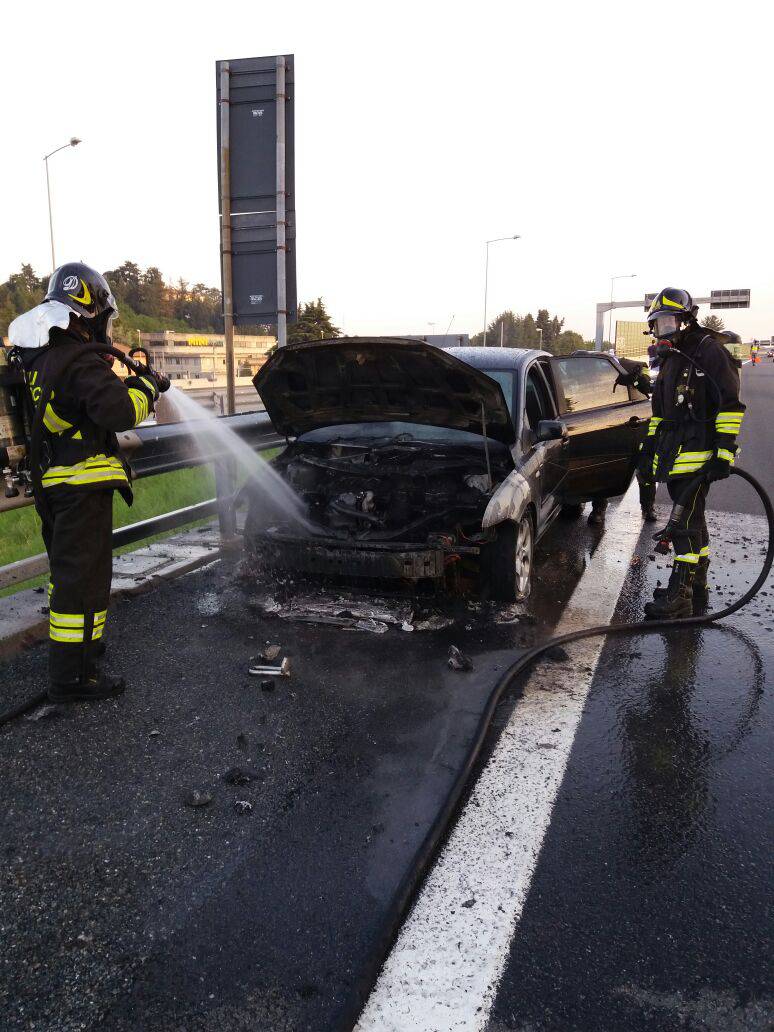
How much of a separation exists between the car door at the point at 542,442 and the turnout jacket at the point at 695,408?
3.07 ft

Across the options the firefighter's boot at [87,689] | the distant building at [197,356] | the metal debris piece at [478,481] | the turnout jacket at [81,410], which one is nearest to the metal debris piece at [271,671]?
the firefighter's boot at [87,689]

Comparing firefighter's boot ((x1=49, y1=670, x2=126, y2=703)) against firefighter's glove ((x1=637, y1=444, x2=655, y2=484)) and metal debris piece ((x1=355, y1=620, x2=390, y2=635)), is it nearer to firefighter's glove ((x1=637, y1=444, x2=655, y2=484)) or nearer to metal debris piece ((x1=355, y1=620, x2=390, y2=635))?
metal debris piece ((x1=355, y1=620, x2=390, y2=635))

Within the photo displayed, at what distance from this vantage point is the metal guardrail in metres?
4.51

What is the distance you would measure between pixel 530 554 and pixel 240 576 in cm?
219

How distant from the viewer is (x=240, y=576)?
5.56 meters

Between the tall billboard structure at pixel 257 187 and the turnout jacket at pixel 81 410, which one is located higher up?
the tall billboard structure at pixel 257 187

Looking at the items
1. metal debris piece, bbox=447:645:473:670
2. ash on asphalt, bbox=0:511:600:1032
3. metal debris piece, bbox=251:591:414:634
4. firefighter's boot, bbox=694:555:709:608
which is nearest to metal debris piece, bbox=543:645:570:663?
ash on asphalt, bbox=0:511:600:1032

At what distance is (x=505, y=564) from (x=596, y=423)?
2.62m

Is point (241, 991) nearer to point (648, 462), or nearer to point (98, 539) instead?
point (98, 539)

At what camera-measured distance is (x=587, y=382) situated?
721 centimetres

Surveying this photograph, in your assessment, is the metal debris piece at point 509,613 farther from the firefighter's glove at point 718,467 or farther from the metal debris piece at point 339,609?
the firefighter's glove at point 718,467

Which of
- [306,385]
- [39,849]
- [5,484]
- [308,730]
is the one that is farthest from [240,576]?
[39,849]

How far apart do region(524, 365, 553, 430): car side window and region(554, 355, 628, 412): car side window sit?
1.73ft

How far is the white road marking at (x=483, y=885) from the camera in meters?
1.96
